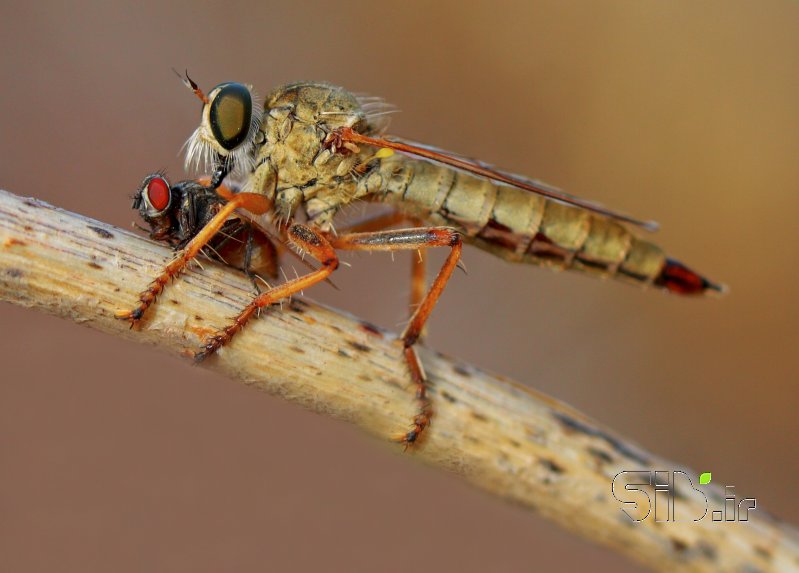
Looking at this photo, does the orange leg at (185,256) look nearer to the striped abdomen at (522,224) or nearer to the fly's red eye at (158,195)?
the fly's red eye at (158,195)

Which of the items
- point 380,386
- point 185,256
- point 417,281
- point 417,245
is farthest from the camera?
point 417,281

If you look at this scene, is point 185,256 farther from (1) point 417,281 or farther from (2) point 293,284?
(1) point 417,281

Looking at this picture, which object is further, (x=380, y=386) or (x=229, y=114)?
(x=229, y=114)

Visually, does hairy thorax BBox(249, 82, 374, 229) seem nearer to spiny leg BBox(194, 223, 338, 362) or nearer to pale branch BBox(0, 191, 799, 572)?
spiny leg BBox(194, 223, 338, 362)

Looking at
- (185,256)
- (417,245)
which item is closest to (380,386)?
(417,245)

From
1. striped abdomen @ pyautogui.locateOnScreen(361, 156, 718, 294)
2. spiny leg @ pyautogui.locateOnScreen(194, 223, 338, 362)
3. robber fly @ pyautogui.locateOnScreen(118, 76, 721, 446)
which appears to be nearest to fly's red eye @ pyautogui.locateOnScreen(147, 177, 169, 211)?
robber fly @ pyautogui.locateOnScreen(118, 76, 721, 446)

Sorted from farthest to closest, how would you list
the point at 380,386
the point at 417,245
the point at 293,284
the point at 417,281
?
the point at 417,281 → the point at 417,245 → the point at 293,284 → the point at 380,386
